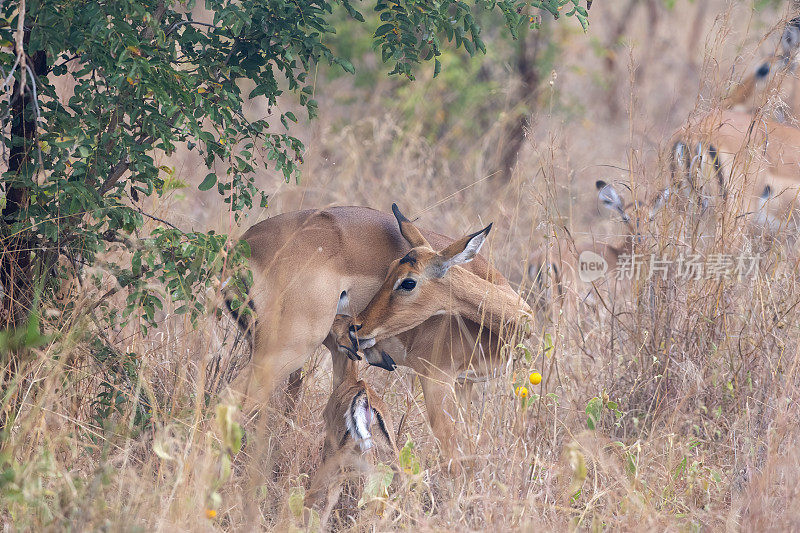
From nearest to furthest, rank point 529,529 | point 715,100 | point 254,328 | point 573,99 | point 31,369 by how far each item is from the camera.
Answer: point 529,529 < point 31,369 < point 254,328 < point 715,100 < point 573,99

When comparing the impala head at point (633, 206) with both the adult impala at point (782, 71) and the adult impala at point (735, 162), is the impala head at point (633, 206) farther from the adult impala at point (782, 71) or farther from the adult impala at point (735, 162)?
the adult impala at point (782, 71)

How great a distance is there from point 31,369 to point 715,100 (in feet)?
9.61

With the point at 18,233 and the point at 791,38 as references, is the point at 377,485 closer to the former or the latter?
the point at 18,233

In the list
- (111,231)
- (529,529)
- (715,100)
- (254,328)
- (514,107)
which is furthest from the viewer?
(514,107)

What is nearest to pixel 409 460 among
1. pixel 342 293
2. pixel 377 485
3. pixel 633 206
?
pixel 377 485

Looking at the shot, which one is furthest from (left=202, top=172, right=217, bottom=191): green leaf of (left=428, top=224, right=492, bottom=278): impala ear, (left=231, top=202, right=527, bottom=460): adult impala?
(left=428, top=224, right=492, bottom=278): impala ear

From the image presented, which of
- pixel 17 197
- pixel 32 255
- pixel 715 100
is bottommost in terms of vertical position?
pixel 32 255

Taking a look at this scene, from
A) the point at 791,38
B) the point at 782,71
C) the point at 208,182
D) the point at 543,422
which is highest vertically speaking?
the point at 791,38

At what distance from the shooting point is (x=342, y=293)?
3891 mm

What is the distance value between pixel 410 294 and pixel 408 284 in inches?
1.8

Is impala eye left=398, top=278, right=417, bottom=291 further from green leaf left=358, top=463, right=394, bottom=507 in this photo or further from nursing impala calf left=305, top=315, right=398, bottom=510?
green leaf left=358, top=463, right=394, bottom=507

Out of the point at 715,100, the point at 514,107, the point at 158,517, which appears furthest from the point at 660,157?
the point at 514,107

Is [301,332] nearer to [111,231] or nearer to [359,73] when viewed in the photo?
[111,231]

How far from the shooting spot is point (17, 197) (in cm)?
337
